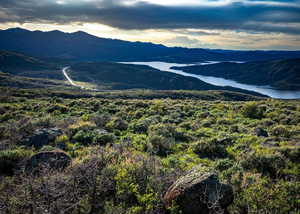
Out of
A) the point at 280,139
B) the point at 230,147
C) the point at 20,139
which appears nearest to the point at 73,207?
the point at 20,139

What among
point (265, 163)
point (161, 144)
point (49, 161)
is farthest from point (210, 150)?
point (49, 161)

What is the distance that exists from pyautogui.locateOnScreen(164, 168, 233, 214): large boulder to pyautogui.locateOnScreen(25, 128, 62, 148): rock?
5407 mm

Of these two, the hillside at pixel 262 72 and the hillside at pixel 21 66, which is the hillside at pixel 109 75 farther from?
the hillside at pixel 262 72

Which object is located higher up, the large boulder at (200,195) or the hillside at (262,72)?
the hillside at (262,72)

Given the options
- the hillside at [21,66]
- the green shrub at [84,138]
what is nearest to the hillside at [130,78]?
the hillside at [21,66]

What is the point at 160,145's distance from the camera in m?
7.99

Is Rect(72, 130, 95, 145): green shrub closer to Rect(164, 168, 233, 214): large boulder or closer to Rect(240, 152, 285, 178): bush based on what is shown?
Rect(164, 168, 233, 214): large boulder

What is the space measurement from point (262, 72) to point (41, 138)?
17991 centimetres

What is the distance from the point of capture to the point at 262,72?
161m

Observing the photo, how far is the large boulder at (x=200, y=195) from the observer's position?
377cm

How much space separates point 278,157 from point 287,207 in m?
2.71

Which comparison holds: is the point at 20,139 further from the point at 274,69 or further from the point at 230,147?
the point at 274,69

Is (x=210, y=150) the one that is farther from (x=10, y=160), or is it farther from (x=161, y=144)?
(x=10, y=160)

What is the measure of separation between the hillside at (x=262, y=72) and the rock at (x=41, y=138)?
14422cm
